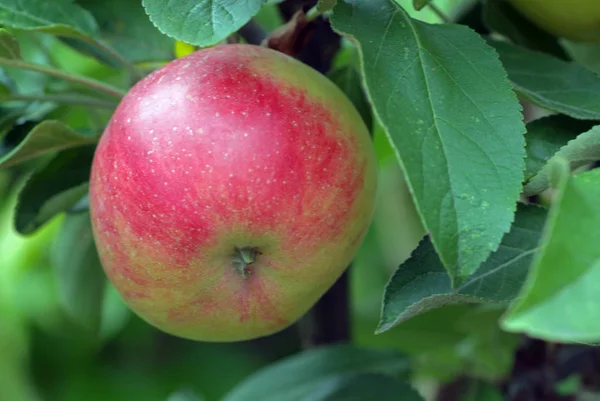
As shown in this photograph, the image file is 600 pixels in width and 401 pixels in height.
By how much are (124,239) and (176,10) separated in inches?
6.2

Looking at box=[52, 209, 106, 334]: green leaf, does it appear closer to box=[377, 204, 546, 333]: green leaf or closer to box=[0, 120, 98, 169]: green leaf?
box=[0, 120, 98, 169]: green leaf

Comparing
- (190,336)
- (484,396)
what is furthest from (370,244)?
(190,336)

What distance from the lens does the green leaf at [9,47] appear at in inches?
24.0

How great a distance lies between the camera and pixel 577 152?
1.76 ft

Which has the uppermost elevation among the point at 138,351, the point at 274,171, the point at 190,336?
the point at 274,171

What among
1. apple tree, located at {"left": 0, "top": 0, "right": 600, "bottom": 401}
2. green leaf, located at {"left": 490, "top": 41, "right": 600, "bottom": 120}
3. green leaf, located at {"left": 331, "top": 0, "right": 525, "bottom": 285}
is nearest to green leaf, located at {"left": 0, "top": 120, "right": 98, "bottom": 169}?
apple tree, located at {"left": 0, "top": 0, "right": 600, "bottom": 401}

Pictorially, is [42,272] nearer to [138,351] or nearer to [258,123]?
[138,351]

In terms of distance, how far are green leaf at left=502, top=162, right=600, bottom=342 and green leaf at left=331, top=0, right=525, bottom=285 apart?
0.28 ft

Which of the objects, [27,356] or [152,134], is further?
[27,356]

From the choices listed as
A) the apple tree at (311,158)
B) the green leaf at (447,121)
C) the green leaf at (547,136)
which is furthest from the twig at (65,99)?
the green leaf at (547,136)

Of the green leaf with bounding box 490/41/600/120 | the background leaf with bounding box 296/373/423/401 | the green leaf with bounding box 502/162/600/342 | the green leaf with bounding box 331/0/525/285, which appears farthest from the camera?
the background leaf with bounding box 296/373/423/401

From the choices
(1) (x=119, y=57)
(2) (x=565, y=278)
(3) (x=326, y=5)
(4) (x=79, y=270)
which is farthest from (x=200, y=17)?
(4) (x=79, y=270)

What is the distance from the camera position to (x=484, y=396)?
103 centimetres

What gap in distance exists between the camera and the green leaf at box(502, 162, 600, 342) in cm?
34
